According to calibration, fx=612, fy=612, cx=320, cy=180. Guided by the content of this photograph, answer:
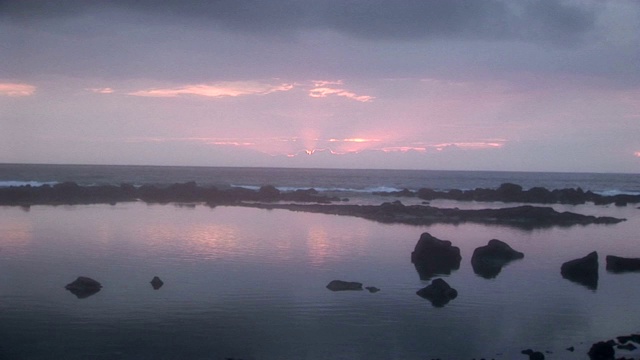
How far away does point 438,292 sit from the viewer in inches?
621

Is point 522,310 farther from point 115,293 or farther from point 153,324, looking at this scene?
point 115,293

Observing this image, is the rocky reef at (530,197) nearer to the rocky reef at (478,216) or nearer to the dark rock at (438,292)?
the rocky reef at (478,216)

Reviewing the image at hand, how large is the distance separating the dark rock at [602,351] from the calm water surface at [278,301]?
1.06ft

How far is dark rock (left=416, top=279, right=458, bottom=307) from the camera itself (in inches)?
612

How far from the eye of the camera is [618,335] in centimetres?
1257

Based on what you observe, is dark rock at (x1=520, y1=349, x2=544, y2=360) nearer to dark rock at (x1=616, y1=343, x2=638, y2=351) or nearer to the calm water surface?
the calm water surface

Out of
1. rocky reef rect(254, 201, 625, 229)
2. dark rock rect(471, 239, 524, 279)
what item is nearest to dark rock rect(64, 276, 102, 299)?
dark rock rect(471, 239, 524, 279)

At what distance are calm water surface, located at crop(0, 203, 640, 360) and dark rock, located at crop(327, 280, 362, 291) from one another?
323 millimetres

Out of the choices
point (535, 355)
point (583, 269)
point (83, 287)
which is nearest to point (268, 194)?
point (583, 269)

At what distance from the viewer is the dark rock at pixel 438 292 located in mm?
15534

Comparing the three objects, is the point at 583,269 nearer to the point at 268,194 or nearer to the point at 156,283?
the point at 156,283

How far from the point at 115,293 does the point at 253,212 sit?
22.3 meters

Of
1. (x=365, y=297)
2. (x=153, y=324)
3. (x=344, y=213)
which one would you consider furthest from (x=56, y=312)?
(x=344, y=213)

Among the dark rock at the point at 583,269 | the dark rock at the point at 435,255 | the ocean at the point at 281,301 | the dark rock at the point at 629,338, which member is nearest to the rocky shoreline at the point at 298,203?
the ocean at the point at 281,301
